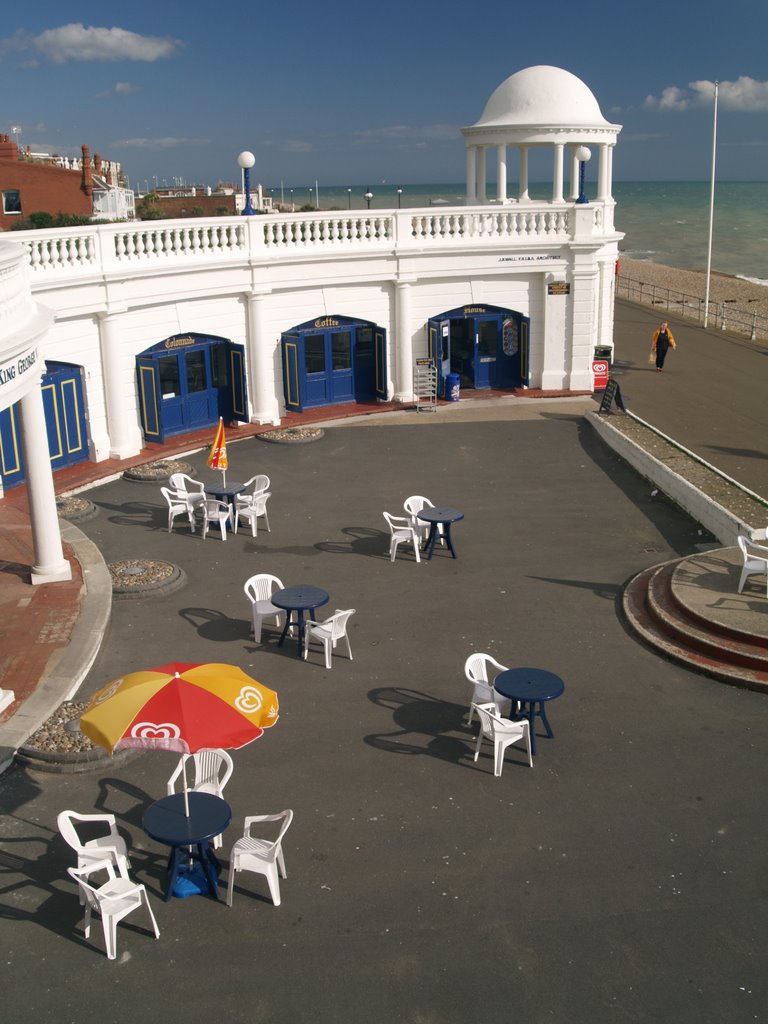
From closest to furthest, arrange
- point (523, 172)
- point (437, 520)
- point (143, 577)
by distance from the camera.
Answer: point (143, 577) → point (437, 520) → point (523, 172)

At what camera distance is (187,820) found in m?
9.02

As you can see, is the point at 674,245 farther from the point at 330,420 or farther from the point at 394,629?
the point at 394,629

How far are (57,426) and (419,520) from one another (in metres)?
8.87

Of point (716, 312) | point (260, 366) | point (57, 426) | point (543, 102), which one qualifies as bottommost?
point (716, 312)

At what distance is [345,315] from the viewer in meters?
26.8

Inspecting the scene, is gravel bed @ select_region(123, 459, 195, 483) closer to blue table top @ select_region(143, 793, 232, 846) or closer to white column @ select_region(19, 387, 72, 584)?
white column @ select_region(19, 387, 72, 584)

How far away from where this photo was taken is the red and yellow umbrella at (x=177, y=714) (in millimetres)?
8430

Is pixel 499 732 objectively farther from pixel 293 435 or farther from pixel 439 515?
pixel 293 435

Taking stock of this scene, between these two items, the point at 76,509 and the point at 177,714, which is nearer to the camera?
the point at 177,714

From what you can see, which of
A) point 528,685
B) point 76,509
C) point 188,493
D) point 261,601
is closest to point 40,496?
point 261,601

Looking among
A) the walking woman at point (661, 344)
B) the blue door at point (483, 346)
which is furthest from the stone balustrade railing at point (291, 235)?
the walking woman at point (661, 344)

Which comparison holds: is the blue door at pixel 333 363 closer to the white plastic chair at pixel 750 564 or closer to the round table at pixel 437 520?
the round table at pixel 437 520

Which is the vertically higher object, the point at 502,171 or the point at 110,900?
the point at 502,171

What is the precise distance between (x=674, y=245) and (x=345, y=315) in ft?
375
